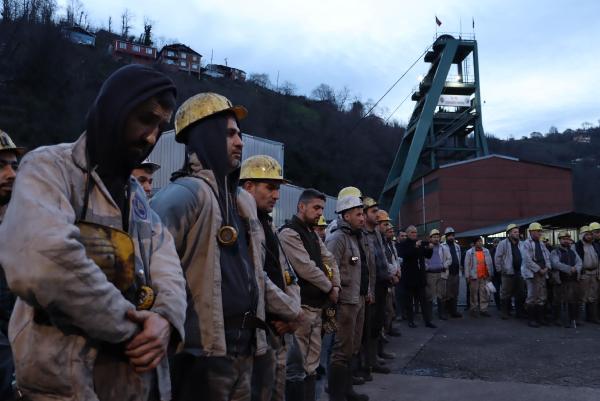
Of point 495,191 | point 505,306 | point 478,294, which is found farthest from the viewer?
point 495,191

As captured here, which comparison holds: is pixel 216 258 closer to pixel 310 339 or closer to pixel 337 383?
pixel 310 339

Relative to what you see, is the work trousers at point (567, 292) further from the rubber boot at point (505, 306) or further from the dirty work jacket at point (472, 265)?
the dirty work jacket at point (472, 265)

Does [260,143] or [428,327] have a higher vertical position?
[260,143]

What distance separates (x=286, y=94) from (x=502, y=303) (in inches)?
3103

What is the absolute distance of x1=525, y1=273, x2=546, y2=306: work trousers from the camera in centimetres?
1176

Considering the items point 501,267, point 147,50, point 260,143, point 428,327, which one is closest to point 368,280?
point 428,327

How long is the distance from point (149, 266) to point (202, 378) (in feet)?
2.71

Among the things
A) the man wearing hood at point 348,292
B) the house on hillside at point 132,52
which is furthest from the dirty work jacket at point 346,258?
the house on hillside at point 132,52

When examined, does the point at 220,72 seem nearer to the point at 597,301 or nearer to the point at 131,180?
the point at 597,301

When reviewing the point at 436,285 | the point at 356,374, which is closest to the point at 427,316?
the point at 436,285

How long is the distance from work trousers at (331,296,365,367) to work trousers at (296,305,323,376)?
0.39m

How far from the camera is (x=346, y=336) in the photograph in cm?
559

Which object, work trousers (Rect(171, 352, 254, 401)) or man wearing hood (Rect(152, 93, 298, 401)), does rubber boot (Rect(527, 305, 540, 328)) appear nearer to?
man wearing hood (Rect(152, 93, 298, 401))

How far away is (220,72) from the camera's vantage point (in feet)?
296
